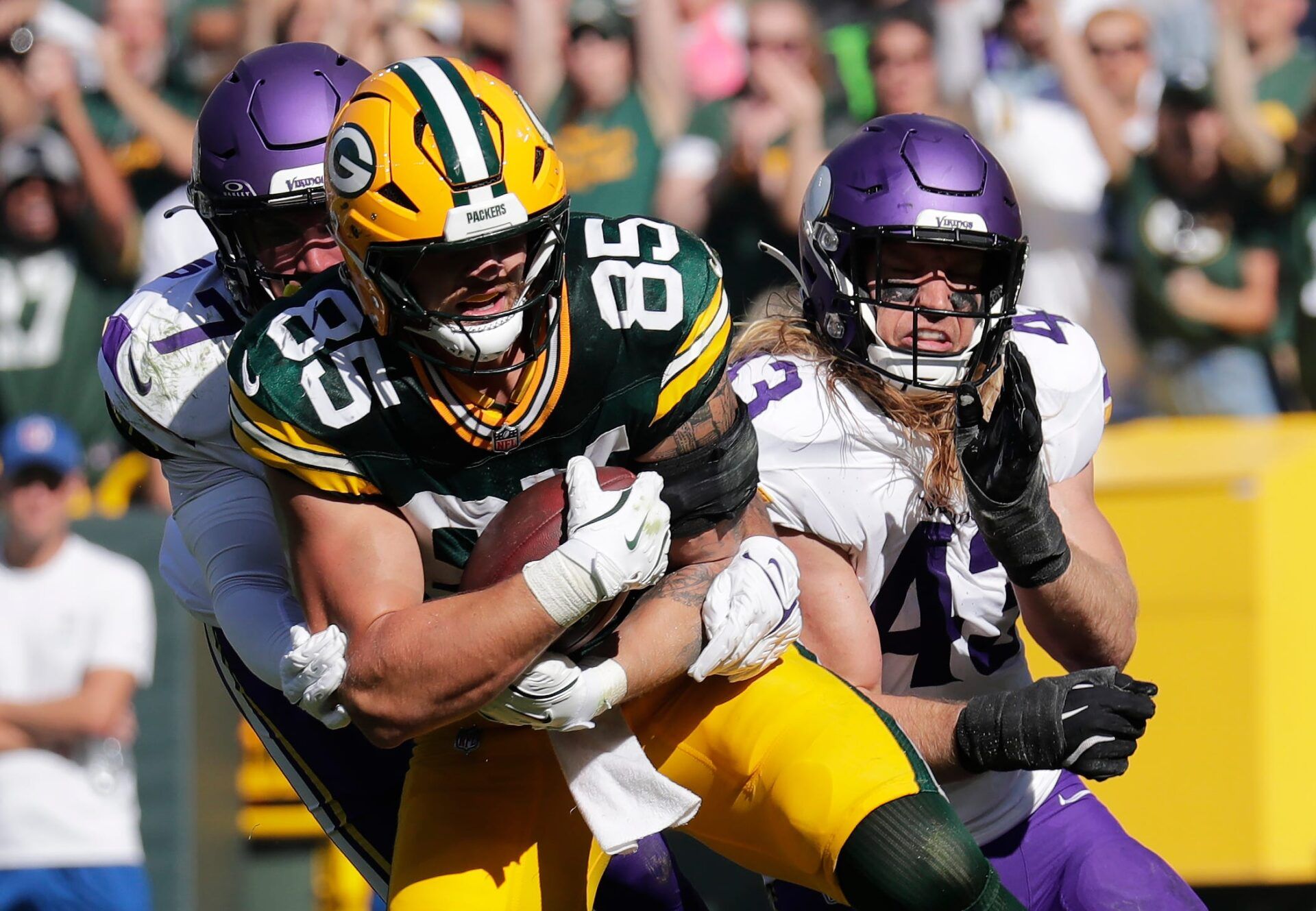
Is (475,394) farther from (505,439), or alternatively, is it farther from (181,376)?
(181,376)

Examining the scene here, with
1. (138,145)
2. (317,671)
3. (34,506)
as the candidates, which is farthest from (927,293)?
(138,145)

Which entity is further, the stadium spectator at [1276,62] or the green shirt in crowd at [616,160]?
the green shirt in crowd at [616,160]

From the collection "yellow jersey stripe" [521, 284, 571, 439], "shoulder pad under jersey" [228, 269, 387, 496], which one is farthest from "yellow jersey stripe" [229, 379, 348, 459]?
"yellow jersey stripe" [521, 284, 571, 439]

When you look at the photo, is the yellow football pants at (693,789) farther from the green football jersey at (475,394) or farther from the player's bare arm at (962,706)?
the green football jersey at (475,394)

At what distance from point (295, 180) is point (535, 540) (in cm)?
106

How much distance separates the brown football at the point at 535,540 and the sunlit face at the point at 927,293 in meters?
0.75

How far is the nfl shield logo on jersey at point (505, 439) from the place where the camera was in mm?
3076

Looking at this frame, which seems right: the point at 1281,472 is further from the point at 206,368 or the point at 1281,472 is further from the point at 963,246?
the point at 206,368

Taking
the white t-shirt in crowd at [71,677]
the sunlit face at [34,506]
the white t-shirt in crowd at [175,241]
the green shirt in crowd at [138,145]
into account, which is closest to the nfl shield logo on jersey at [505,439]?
the white t-shirt in crowd at [175,241]

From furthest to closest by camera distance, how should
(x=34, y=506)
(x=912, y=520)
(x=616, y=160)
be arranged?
1. (x=616, y=160)
2. (x=34, y=506)
3. (x=912, y=520)

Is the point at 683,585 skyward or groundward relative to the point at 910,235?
groundward

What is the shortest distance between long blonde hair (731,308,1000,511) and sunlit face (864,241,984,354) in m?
0.10

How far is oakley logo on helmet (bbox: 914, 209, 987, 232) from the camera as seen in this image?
346 centimetres

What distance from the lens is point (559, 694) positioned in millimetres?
2891
